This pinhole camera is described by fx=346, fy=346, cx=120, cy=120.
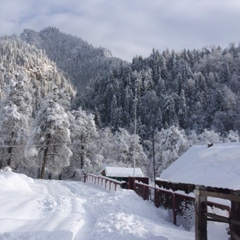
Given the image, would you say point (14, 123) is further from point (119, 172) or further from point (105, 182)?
point (119, 172)

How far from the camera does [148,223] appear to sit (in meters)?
13.1

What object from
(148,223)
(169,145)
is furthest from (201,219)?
(169,145)

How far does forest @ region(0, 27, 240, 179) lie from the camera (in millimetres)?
40188

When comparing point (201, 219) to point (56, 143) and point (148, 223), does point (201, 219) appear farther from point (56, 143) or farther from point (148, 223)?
point (56, 143)

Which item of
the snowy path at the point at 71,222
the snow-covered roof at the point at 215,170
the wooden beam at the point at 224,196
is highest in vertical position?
the snow-covered roof at the point at 215,170

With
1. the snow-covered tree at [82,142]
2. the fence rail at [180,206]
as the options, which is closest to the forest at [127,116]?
the snow-covered tree at [82,142]

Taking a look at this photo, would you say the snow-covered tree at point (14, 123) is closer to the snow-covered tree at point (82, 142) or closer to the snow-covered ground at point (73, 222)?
the snow-covered tree at point (82, 142)

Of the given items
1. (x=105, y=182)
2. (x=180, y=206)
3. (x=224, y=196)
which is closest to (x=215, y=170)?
(x=224, y=196)

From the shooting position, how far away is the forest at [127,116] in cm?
4019

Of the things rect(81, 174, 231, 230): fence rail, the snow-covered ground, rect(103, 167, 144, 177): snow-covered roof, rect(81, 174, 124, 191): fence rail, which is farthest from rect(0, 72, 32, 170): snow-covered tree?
the snow-covered ground

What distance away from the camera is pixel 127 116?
127812 millimetres

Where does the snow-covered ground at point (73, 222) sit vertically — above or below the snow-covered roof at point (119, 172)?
below

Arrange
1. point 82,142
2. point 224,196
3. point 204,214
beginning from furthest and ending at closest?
1. point 82,142
2. point 204,214
3. point 224,196

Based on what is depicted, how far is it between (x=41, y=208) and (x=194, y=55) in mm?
187329
